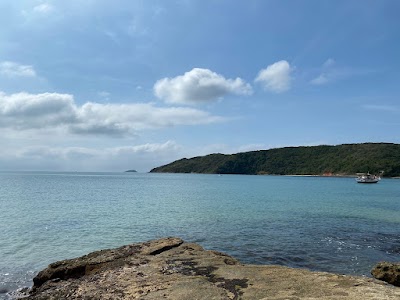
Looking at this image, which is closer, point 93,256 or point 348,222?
point 93,256

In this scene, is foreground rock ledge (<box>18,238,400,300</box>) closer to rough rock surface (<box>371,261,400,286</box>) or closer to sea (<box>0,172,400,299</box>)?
sea (<box>0,172,400,299</box>)

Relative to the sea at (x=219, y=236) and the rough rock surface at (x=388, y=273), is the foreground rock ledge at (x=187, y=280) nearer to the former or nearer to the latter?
the sea at (x=219, y=236)

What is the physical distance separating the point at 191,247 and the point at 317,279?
8262 mm

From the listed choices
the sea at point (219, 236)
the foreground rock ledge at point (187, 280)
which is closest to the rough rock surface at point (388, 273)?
the sea at point (219, 236)

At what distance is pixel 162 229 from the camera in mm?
36125

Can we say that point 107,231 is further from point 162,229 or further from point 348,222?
point 348,222

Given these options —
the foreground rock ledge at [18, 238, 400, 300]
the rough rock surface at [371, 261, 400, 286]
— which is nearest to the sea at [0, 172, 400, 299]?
the rough rock surface at [371, 261, 400, 286]

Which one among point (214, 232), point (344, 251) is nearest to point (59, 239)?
point (214, 232)

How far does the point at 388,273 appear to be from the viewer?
16.6 m

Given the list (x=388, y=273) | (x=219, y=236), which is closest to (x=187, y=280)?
(x=388, y=273)

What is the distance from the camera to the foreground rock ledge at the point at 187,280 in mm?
9969

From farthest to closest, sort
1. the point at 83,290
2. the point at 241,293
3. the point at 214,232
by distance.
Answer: the point at 214,232
the point at 83,290
the point at 241,293

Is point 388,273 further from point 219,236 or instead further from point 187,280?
point 219,236

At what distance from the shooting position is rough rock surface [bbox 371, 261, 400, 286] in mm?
16266
